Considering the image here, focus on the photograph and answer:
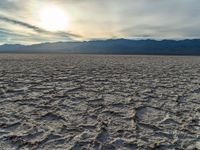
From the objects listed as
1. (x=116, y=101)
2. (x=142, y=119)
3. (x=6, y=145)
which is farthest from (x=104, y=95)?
(x=6, y=145)

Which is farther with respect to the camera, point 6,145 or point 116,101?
point 116,101

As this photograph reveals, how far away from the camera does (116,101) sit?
185 inches

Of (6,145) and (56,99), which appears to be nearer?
(6,145)

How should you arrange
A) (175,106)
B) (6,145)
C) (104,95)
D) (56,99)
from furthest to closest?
(104,95)
(56,99)
(175,106)
(6,145)

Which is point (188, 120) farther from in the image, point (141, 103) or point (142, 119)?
point (141, 103)

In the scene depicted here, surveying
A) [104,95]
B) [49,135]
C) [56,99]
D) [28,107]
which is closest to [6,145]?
[49,135]

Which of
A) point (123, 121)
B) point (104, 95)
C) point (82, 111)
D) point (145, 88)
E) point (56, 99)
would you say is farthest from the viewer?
point (145, 88)

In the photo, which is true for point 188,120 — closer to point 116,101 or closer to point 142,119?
point 142,119

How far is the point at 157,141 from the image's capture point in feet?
9.63

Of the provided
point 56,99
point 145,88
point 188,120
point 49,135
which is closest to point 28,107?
point 56,99

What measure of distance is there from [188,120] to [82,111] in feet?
5.08

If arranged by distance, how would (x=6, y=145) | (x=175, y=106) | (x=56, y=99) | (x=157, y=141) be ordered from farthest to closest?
(x=56, y=99) < (x=175, y=106) < (x=157, y=141) < (x=6, y=145)

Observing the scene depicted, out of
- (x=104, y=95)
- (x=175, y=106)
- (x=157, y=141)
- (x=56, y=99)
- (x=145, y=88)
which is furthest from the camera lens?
(x=145, y=88)

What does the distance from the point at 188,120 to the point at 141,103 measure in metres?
1.03
